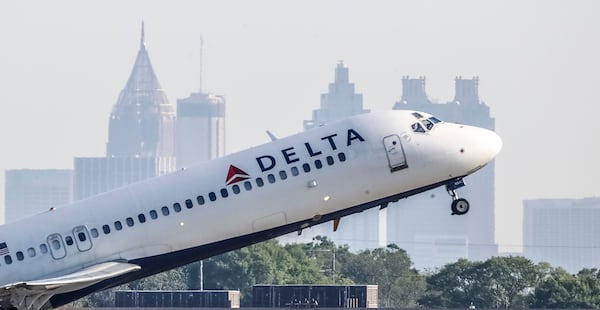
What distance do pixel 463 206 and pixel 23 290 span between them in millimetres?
18669

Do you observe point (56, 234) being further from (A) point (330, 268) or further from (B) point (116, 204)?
(A) point (330, 268)

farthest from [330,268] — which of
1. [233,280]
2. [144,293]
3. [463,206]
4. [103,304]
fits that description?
[463,206]

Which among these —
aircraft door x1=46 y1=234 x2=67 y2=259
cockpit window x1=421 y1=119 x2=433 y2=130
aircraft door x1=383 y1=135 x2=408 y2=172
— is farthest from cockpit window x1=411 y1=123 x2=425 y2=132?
aircraft door x1=46 y1=234 x2=67 y2=259

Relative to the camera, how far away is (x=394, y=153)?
74500 mm

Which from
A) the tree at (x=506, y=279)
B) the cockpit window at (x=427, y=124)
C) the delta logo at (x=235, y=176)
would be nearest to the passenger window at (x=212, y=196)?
the delta logo at (x=235, y=176)

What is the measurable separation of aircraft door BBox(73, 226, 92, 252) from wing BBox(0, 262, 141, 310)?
0.81 metres

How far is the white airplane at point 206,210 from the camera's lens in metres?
72.9

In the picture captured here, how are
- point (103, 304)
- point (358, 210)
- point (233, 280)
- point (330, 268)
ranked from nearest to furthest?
point (358, 210) < point (103, 304) < point (233, 280) < point (330, 268)

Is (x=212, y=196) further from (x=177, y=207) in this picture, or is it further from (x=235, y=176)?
(x=177, y=207)

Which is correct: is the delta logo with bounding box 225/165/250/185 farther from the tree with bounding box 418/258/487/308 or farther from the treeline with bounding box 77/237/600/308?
the tree with bounding box 418/258/487/308

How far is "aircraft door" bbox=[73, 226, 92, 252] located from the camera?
239ft

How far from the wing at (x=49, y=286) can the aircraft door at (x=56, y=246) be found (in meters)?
0.85

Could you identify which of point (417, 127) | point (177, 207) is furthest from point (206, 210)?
point (417, 127)

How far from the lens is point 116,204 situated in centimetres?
7312
